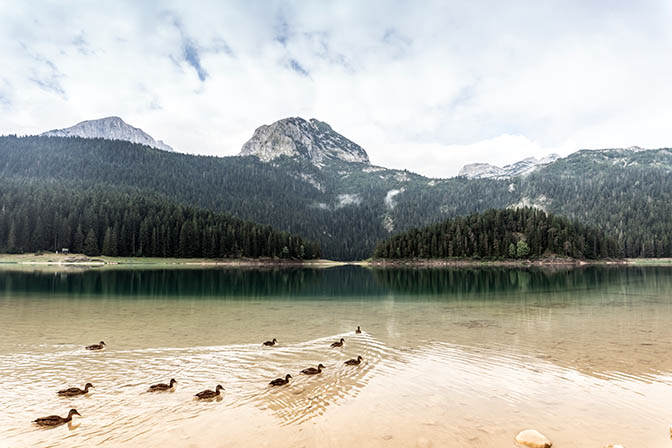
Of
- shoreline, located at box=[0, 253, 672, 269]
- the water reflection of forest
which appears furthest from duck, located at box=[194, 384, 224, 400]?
shoreline, located at box=[0, 253, 672, 269]

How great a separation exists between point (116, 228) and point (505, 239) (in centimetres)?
14300

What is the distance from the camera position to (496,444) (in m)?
9.37

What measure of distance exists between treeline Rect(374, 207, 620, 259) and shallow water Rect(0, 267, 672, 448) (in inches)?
4920

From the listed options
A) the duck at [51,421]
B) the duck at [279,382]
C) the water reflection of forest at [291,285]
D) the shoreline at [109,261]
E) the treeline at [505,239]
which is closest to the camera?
the duck at [51,421]

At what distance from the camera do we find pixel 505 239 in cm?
15000

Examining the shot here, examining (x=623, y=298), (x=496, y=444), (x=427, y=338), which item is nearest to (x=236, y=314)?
(x=427, y=338)

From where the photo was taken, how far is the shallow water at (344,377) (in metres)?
9.95

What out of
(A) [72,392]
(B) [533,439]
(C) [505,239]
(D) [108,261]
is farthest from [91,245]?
(B) [533,439]

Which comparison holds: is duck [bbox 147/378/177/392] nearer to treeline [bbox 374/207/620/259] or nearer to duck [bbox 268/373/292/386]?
duck [bbox 268/373/292/386]

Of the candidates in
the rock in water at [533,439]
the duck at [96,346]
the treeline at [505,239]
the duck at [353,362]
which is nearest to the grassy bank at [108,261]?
the treeline at [505,239]

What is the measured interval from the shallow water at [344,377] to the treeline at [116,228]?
12039 cm

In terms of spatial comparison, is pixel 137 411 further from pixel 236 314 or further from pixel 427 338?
pixel 236 314

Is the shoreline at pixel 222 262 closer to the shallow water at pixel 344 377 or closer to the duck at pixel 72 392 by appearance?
the shallow water at pixel 344 377

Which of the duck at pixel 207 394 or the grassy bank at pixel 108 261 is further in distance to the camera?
the grassy bank at pixel 108 261
